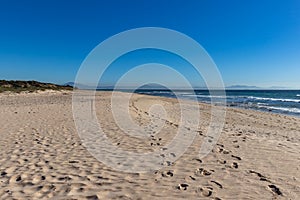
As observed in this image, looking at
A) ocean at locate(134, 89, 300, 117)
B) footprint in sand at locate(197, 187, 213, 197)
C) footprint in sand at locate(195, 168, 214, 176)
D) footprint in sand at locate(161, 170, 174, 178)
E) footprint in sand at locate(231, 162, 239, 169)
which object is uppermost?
footprint in sand at locate(161, 170, 174, 178)

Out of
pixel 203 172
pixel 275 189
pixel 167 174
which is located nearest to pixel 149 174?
pixel 167 174

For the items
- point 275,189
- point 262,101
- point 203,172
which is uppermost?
point 203,172

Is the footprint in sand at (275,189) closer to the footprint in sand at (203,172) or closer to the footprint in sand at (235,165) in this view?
the footprint in sand at (235,165)

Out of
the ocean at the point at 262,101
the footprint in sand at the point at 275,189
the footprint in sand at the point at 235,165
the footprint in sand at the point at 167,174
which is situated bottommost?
the ocean at the point at 262,101

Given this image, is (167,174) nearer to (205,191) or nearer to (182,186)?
(182,186)

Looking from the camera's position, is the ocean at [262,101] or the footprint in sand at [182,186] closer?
the footprint in sand at [182,186]

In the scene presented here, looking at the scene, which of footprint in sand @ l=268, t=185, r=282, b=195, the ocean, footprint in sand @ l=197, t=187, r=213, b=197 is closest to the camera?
footprint in sand @ l=197, t=187, r=213, b=197

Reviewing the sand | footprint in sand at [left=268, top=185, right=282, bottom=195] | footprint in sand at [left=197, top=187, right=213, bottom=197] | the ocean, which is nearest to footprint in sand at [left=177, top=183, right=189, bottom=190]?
the sand

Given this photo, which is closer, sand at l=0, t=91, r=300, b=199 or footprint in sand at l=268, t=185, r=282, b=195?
sand at l=0, t=91, r=300, b=199

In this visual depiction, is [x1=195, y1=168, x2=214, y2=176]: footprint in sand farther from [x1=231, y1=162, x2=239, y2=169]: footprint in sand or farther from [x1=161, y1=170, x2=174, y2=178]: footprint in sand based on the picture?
[x1=231, y1=162, x2=239, y2=169]: footprint in sand

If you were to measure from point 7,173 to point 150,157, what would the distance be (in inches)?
138

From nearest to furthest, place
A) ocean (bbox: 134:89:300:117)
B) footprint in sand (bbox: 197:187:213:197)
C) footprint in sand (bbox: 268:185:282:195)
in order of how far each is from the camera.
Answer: footprint in sand (bbox: 197:187:213:197), footprint in sand (bbox: 268:185:282:195), ocean (bbox: 134:89:300:117)

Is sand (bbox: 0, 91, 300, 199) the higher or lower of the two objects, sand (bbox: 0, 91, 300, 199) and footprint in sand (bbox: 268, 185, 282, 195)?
the higher

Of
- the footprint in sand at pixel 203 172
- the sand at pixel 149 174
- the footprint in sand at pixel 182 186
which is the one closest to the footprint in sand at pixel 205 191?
the sand at pixel 149 174
